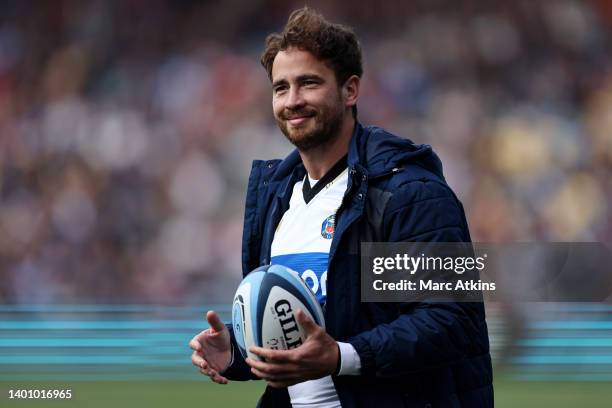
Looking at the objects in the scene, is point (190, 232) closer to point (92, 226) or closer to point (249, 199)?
point (92, 226)

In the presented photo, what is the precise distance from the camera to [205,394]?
745 centimetres

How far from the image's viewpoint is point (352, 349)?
2.71m

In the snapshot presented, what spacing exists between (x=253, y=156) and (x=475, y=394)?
7.16m

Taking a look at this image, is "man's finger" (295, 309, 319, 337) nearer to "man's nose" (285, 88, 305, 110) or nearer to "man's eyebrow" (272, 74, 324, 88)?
"man's nose" (285, 88, 305, 110)

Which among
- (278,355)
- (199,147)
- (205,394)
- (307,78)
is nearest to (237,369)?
(278,355)

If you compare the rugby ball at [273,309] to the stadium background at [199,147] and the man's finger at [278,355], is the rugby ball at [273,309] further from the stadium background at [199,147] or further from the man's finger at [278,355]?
the stadium background at [199,147]

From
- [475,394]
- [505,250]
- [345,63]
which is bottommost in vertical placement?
[475,394]

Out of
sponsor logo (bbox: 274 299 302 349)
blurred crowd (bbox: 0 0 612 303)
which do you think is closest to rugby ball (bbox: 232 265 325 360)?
sponsor logo (bbox: 274 299 302 349)

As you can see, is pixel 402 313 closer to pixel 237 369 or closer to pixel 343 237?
pixel 343 237

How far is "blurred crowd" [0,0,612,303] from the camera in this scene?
9.38 meters

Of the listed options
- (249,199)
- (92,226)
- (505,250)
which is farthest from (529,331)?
(249,199)

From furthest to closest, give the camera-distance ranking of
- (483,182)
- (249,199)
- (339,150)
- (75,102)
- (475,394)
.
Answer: (75,102) < (483,182) < (249,199) < (339,150) < (475,394)

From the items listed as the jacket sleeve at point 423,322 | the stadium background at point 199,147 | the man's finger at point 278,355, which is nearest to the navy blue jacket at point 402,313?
the jacket sleeve at point 423,322

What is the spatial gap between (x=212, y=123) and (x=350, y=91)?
23.0ft
